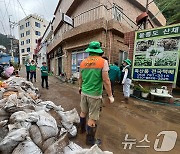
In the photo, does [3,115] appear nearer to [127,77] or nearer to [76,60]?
[127,77]

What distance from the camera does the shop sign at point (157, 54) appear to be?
15.3 feet

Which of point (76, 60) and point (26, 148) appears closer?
point (26, 148)

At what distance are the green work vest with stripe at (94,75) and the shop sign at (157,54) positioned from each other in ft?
12.4

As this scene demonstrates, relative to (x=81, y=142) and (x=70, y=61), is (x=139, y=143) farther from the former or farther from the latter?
(x=70, y=61)

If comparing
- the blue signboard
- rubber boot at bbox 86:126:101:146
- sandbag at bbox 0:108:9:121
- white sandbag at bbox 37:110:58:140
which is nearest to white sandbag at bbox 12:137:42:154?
white sandbag at bbox 37:110:58:140

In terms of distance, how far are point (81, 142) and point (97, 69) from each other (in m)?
1.32

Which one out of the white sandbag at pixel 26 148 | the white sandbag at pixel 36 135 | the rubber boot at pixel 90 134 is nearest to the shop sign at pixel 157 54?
the rubber boot at pixel 90 134

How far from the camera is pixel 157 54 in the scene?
5.02 m

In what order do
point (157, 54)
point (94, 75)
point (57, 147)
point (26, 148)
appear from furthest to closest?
point (157, 54)
point (94, 75)
point (57, 147)
point (26, 148)

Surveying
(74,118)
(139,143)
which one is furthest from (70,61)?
(139,143)

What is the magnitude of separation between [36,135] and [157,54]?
16.2 feet

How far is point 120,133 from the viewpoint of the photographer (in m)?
2.64

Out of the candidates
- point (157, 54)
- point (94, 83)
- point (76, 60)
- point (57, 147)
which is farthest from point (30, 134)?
point (76, 60)

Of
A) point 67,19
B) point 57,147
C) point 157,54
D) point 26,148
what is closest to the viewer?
point 26,148
